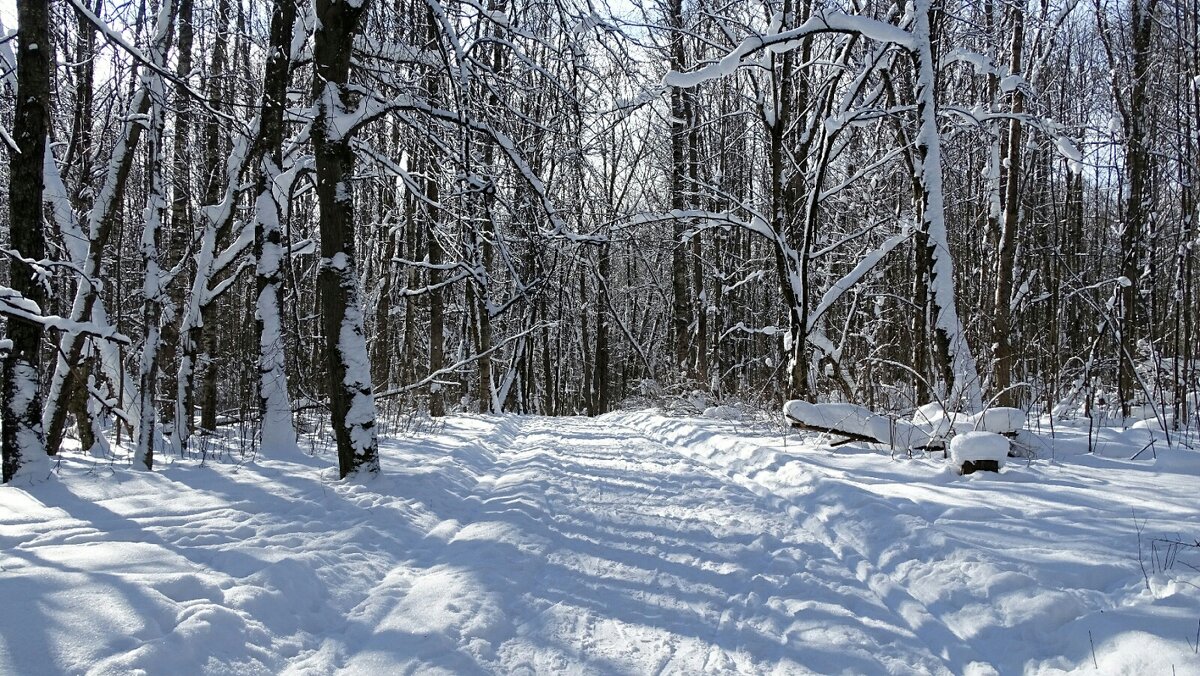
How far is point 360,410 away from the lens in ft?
21.2

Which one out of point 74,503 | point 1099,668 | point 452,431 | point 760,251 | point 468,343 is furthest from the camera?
point 468,343

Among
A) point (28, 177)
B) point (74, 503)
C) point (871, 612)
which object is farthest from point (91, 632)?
point (28, 177)

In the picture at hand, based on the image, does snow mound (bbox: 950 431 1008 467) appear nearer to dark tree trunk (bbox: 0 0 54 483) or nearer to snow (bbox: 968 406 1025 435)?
snow (bbox: 968 406 1025 435)

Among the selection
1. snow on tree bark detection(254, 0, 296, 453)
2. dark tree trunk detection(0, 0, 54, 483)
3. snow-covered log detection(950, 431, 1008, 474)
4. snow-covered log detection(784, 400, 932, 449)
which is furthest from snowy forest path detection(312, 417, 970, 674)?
snow on tree bark detection(254, 0, 296, 453)

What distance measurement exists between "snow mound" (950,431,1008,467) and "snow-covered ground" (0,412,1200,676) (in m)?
0.21

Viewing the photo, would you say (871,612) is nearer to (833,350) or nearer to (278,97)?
(278,97)

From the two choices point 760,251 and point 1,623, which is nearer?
point 1,623

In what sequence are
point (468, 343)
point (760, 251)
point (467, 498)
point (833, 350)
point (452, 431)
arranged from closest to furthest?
point (467, 498) → point (833, 350) → point (452, 431) → point (760, 251) → point (468, 343)

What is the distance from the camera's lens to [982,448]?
5.50 meters

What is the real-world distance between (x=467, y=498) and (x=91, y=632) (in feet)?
11.7

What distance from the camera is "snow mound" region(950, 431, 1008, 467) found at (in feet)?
18.0

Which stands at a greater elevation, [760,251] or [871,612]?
[760,251]

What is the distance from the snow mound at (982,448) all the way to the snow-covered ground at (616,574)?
0.21m

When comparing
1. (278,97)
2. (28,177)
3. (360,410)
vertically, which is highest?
(278,97)
